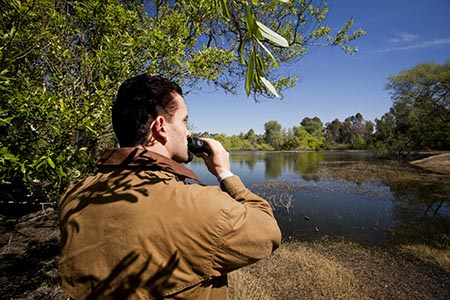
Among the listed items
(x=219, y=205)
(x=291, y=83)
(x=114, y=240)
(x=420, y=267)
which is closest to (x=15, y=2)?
(x=114, y=240)

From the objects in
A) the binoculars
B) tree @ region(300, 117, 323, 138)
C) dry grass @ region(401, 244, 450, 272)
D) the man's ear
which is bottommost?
dry grass @ region(401, 244, 450, 272)

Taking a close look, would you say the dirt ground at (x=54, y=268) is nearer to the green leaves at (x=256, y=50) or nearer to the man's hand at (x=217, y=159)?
the man's hand at (x=217, y=159)

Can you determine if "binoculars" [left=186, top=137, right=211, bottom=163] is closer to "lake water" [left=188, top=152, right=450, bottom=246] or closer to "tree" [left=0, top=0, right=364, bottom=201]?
"tree" [left=0, top=0, right=364, bottom=201]

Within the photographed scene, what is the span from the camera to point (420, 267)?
646 centimetres

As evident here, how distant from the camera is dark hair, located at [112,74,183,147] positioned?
3.81ft

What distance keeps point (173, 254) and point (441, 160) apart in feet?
125

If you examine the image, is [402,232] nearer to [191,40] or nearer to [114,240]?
[191,40]

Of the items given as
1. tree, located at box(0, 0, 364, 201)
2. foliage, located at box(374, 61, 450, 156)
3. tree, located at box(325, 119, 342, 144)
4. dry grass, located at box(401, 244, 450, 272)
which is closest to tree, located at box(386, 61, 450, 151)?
foliage, located at box(374, 61, 450, 156)

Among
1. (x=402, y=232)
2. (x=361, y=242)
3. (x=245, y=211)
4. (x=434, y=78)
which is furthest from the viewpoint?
(x=434, y=78)

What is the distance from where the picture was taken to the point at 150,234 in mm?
885

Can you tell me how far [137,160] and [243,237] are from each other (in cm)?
58

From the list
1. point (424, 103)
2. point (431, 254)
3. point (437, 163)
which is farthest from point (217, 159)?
point (424, 103)

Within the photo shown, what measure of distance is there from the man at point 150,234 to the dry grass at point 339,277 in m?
4.20

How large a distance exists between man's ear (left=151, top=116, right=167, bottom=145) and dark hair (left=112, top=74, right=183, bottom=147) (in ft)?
0.08
